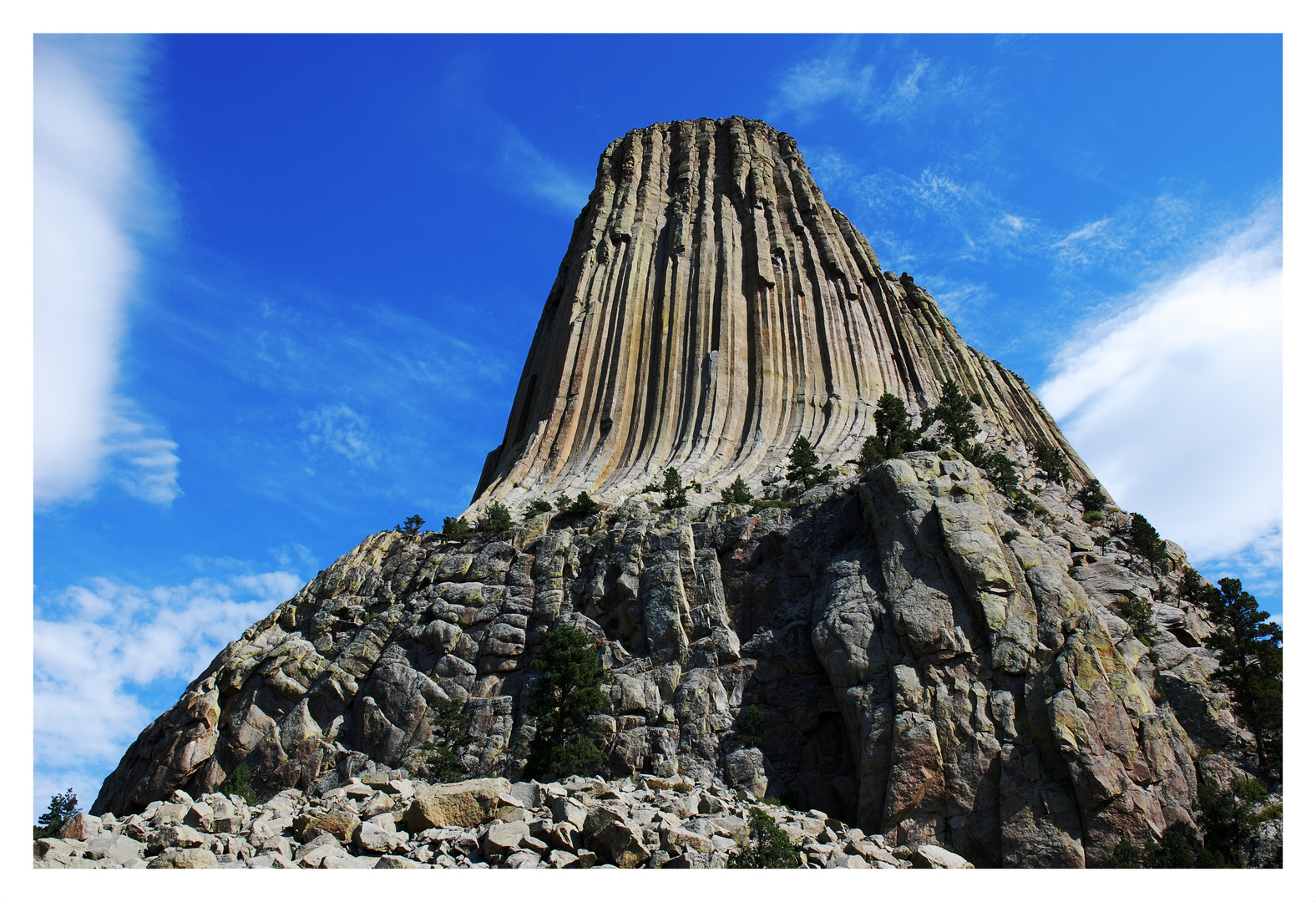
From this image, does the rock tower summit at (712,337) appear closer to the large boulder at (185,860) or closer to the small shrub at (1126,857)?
the small shrub at (1126,857)

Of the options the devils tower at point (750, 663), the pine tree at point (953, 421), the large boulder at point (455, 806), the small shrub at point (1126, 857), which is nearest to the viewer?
the large boulder at point (455, 806)

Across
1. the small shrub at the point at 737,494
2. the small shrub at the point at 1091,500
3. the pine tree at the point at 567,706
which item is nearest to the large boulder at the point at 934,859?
the pine tree at the point at 567,706

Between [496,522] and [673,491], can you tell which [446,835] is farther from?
[673,491]

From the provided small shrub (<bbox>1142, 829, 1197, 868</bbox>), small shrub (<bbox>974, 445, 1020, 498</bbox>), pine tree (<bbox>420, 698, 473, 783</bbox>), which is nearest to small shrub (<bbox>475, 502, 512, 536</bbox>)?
pine tree (<bbox>420, 698, 473, 783</bbox>)

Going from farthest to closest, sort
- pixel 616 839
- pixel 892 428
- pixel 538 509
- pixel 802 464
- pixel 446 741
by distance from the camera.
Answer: pixel 892 428 → pixel 538 509 → pixel 802 464 → pixel 446 741 → pixel 616 839

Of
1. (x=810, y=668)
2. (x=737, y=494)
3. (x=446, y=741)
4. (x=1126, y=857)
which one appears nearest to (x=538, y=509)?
(x=737, y=494)
